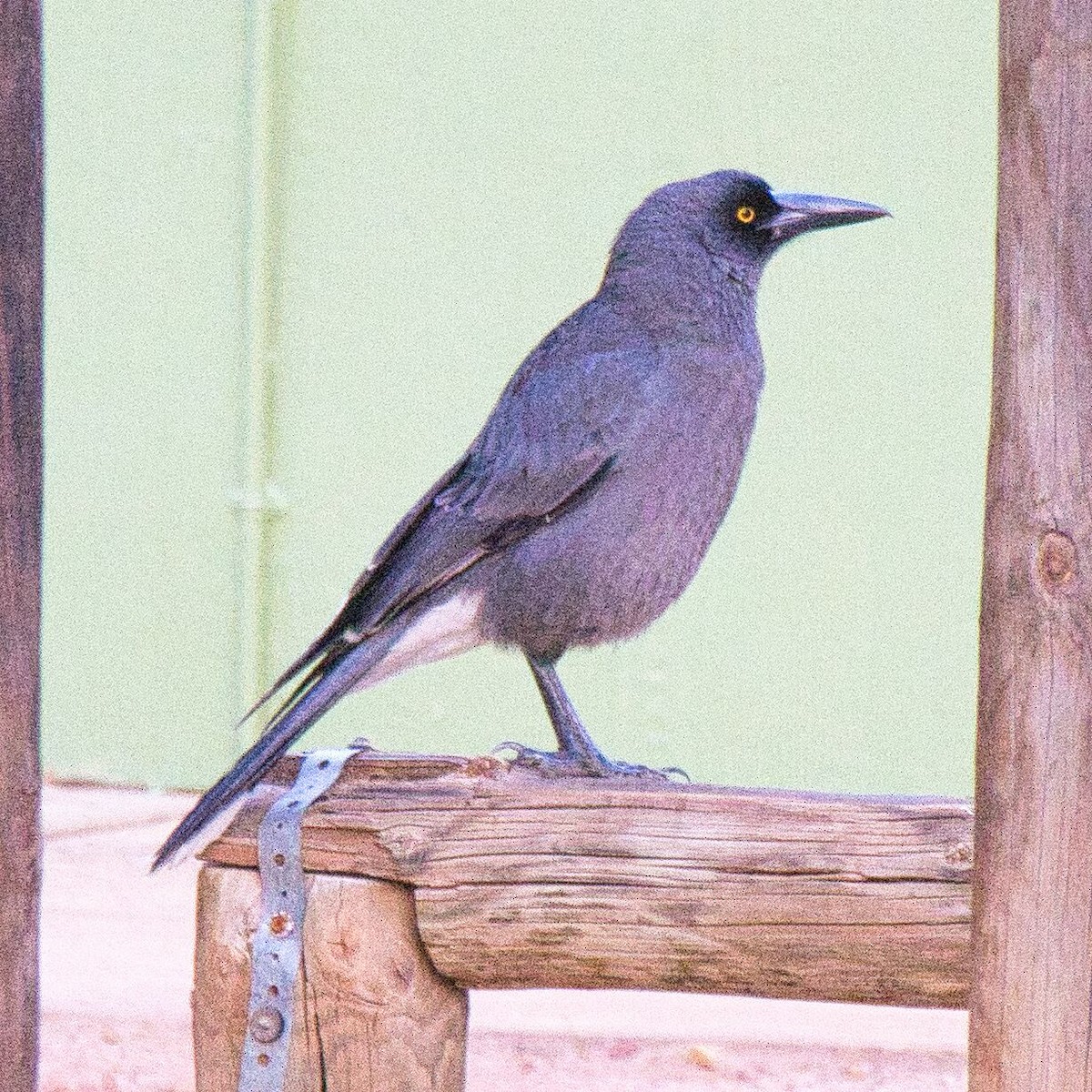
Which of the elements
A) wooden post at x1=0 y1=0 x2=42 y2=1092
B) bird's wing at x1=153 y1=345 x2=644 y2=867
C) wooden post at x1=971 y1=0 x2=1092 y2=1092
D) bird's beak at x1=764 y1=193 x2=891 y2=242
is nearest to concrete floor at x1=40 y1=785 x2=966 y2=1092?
bird's wing at x1=153 y1=345 x2=644 y2=867

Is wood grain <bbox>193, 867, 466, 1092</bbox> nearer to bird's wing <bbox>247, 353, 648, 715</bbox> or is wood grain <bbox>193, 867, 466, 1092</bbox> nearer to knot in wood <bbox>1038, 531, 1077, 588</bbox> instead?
bird's wing <bbox>247, 353, 648, 715</bbox>

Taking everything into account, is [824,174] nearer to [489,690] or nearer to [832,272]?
[832,272]

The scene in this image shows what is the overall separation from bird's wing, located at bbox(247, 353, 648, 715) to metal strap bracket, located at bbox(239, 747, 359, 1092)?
0.73 meters

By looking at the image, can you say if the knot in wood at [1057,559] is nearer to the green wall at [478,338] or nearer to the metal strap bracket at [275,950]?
the metal strap bracket at [275,950]

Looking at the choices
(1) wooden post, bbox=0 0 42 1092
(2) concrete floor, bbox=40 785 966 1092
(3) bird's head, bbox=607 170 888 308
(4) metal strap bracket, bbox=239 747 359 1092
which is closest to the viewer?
(1) wooden post, bbox=0 0 42 1092

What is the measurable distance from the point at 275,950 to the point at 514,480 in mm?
1164

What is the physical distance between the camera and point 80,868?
684 cm

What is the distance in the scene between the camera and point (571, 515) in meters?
3.54

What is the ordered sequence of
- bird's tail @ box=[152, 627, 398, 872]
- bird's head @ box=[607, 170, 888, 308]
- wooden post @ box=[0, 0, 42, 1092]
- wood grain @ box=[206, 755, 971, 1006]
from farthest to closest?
bird's head @ box=[607, 170, 888, 308] → bird's tail @ box=[152, 627, 398, 872] → wood grain @ box=[206, 755, 971, 1006] → wooden post @ box=[0, 0, 42, 1092]

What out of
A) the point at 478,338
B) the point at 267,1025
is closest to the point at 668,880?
the point at 267,1025

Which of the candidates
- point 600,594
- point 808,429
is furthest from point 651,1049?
point 808,429

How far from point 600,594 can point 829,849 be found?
3.58ft

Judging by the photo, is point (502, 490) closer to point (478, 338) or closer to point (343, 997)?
point (343, 997)

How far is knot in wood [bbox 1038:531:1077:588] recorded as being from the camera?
6.11ft
